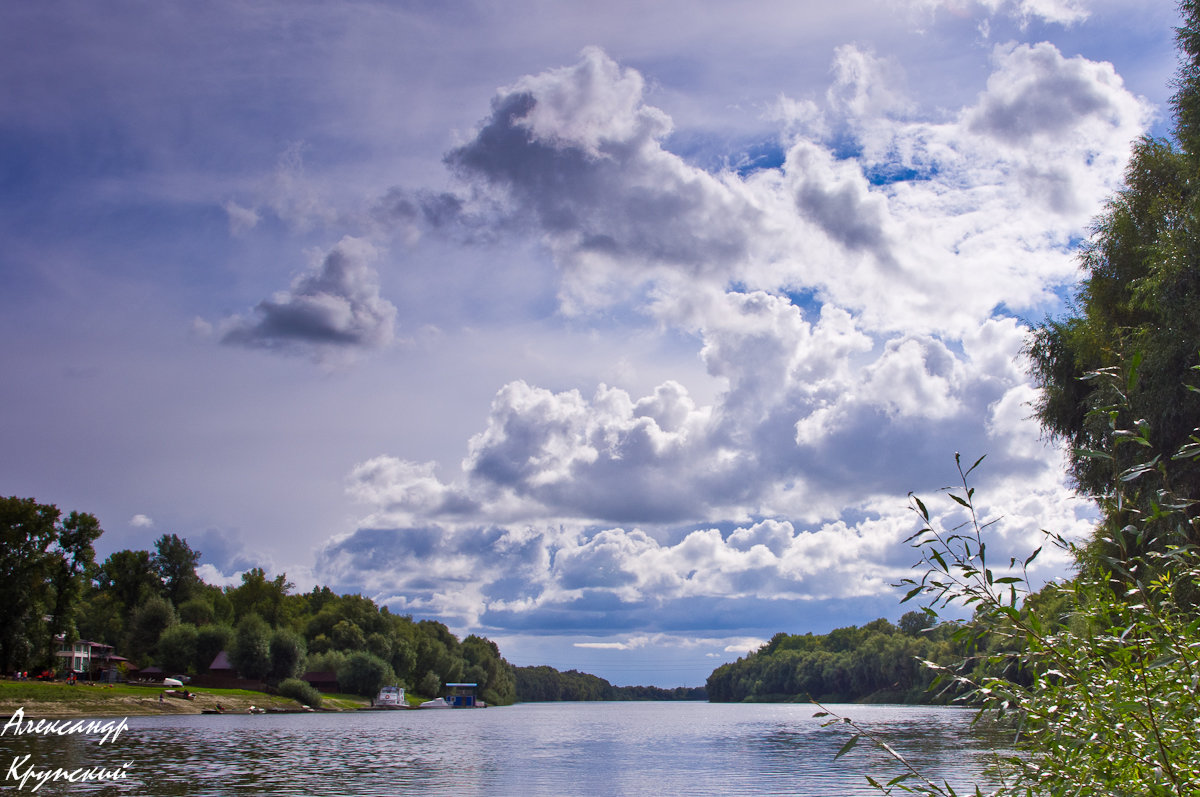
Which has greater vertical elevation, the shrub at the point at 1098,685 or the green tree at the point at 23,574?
the green tree at the point at 23,574

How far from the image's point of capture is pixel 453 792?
101 feet

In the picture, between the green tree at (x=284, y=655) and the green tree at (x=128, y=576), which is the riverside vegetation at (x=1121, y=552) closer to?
the green tree at (x=284, y=655)

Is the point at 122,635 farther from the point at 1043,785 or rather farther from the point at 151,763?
the point at 1043,785

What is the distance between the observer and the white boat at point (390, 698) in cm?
14981

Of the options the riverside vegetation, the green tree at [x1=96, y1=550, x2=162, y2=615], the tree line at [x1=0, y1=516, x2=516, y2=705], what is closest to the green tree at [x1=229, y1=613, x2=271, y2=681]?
the tree line at [x1=0, y1=516, x2=516, y2=705]

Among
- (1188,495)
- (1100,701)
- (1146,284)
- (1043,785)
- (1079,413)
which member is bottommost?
(1043,785)

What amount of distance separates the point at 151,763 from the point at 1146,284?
137 feet

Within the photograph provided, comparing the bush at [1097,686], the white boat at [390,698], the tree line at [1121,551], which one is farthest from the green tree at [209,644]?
the bush at [1097,686]

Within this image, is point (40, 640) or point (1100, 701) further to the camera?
point (40, 640)

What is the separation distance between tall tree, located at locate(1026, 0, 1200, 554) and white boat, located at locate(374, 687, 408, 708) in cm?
13770

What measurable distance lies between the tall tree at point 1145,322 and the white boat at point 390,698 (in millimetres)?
137704

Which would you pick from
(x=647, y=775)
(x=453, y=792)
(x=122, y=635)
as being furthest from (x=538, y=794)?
(x=122, y=635)

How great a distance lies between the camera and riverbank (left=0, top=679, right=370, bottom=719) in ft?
221

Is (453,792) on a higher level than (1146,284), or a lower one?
lower
